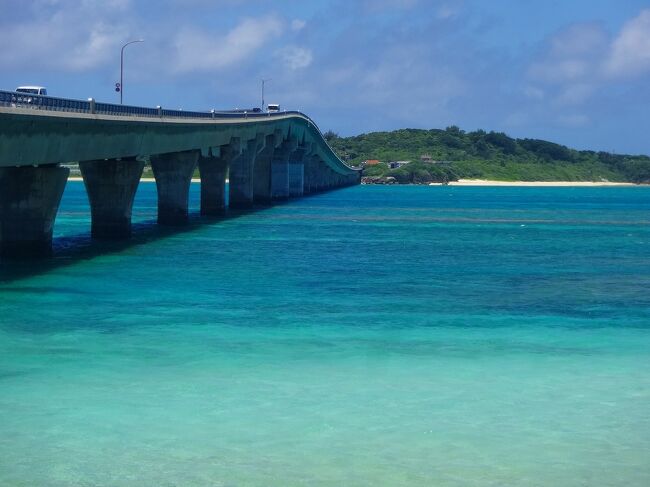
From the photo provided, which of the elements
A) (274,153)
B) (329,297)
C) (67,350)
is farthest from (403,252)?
(274,153)

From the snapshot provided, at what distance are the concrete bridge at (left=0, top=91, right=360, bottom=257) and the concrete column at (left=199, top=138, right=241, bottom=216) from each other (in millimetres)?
80

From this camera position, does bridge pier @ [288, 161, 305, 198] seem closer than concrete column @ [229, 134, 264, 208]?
No

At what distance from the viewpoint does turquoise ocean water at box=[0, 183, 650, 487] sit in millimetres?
17359

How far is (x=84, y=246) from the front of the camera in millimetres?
58906

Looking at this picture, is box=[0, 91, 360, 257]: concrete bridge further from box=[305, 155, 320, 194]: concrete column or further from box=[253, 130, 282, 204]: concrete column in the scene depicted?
box=[305, 155, 320, 194]: concrete column

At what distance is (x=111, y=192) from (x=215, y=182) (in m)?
31.2

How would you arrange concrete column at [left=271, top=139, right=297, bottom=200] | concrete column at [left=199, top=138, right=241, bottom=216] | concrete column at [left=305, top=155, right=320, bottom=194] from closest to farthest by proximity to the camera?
1. concrete column at [left=199, top=138, right=241, bottom=216]
2. concrete column at [left=271, top=139, right=297, bottom=200]
3. concrete column at [left=305, top=155, right=320, bottom=194]

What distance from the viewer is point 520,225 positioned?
8919 cm

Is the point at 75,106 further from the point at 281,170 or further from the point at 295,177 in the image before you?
the point at 295,177

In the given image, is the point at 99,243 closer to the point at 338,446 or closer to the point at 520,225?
the point at 520,225

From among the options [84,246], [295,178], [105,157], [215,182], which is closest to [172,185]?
[215,182]

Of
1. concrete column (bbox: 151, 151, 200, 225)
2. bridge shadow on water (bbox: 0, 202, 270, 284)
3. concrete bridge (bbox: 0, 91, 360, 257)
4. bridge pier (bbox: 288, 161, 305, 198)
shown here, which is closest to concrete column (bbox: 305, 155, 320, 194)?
bridge pier (bbox: 288, 161, 305, 198)

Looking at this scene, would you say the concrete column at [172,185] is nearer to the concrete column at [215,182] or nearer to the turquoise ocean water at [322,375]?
the concrete column at [215,182]

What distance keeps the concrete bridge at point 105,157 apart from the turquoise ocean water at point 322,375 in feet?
10.5
